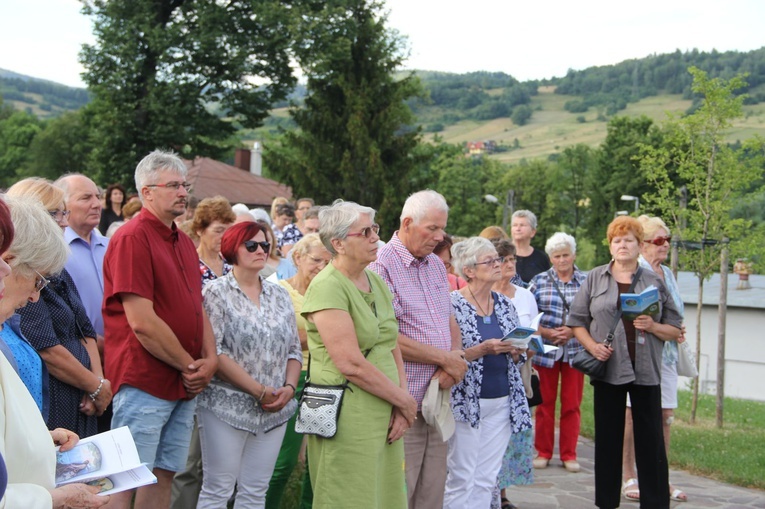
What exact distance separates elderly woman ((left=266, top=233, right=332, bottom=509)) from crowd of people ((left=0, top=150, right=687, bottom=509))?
0.05 feet

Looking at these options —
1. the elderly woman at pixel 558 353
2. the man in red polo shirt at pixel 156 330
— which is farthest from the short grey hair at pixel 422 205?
the elderly woman at pixel 558 353

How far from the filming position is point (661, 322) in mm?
6711

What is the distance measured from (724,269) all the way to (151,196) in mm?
9115

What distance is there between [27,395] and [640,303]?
4.82m

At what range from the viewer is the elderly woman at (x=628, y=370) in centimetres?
650

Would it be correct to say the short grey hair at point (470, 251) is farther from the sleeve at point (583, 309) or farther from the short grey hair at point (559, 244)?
the short grey hair at point (559, 244)

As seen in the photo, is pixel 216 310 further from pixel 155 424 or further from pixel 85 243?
pixel 85 243

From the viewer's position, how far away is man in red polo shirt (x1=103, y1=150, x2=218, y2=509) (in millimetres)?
4602

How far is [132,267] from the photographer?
461 cm

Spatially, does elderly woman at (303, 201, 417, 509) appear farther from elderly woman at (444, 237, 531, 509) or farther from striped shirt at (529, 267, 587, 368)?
striped shirt at (529, 267, 587, 368)

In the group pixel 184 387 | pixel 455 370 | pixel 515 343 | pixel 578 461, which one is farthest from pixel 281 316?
pixel 578 461

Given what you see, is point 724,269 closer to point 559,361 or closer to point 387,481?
point 559,361

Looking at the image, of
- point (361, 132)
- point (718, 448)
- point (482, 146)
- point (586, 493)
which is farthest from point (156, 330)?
point (482, 146)

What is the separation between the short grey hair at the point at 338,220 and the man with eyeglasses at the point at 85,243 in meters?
1.51
